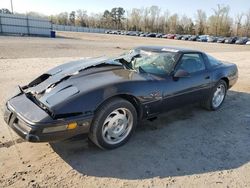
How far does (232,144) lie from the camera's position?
12.6 feet

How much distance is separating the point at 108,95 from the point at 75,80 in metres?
0.59

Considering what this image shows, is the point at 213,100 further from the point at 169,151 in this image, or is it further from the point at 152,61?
the point at 169,151

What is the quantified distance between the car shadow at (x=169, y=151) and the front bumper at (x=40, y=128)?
0.84 feet

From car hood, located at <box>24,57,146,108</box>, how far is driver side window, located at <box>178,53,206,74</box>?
3.21 feet

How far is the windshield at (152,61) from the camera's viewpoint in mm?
4130

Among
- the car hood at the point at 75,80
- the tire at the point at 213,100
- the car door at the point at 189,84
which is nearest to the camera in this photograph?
the car hood at the point at 75,80

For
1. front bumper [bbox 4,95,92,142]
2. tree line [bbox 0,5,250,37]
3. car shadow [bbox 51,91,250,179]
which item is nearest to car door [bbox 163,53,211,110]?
car shadow [bbox 51,91,250,179]

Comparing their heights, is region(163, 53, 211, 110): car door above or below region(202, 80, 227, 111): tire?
above

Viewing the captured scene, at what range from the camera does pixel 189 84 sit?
173 inches

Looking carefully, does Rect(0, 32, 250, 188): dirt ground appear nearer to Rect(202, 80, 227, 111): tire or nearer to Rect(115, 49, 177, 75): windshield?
Rect(202, 80, 227, 111): tire

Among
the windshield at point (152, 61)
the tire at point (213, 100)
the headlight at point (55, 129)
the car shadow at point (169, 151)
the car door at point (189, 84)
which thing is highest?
the windshield at point (152, 61)

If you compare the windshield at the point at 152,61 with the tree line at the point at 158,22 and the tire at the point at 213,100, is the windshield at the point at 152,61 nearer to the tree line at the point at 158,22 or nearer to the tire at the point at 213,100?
the tire at the point at 213,100

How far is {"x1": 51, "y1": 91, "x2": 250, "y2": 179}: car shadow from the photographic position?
308cm

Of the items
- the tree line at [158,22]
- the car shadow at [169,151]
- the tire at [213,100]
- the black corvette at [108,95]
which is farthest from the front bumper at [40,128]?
the tree line at [158,22]
